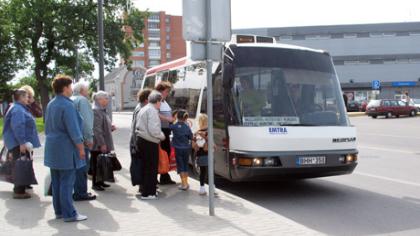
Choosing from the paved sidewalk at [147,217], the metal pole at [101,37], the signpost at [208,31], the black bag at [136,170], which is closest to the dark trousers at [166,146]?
the paved sidewalk at [147,217]

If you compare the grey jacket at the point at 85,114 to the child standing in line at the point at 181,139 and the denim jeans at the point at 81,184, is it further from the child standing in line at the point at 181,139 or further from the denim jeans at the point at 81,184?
the child standing in line at the point at 181,139

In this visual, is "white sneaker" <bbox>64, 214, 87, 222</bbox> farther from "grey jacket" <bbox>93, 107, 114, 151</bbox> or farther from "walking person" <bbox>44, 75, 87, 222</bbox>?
"grey jacket" <bbox>93, 107, 114, 151</bbox>

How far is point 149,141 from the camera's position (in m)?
7.47

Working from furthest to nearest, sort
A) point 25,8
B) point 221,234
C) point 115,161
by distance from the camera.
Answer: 1. point 25,8
2. point 115,161
3. point 221,234

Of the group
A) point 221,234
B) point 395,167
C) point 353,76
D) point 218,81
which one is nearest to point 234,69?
point 218,81

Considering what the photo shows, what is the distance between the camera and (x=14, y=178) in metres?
7.59

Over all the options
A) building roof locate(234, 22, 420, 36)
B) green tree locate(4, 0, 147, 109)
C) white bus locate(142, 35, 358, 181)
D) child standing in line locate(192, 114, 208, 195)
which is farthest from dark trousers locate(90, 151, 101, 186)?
building roof locate(234, 22, 420, 36)

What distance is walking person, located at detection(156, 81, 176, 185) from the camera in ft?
28.1

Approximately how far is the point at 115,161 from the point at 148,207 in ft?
4.61

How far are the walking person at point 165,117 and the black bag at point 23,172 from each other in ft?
7.35

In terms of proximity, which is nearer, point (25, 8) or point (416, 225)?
point (416, 225)

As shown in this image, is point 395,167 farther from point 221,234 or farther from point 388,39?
point 388,39

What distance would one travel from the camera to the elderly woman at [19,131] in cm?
737

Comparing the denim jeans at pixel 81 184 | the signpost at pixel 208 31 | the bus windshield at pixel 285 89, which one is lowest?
the denim jeans at pixel 81 184
